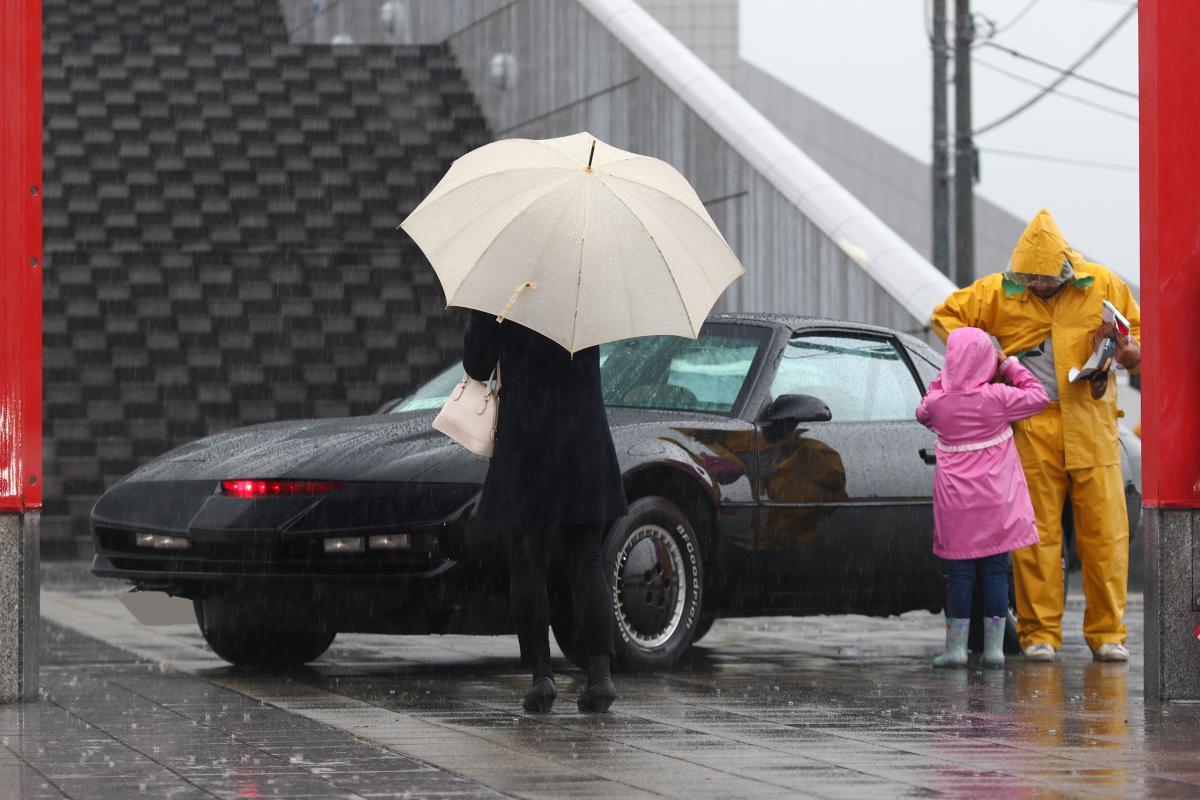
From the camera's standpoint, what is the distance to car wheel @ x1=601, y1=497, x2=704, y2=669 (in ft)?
27.5

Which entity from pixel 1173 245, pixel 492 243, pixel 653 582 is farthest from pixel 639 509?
pixel 1173 245

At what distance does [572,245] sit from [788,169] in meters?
9.52

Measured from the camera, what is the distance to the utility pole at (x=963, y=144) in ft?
88.3

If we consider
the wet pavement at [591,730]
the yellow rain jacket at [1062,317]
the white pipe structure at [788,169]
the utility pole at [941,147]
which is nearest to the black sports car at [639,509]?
the wet pavement at [591,730]

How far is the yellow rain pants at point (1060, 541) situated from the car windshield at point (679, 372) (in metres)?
1.34

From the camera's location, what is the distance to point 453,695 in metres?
7.95

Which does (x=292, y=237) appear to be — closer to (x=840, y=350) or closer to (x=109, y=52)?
(x=109, y=52)

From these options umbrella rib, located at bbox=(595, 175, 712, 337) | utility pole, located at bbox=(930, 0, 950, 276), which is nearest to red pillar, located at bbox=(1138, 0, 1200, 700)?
umbrella rib, located at bbox=(595, 175, 712, 337)

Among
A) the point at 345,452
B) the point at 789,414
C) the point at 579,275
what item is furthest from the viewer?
the point at 789,414

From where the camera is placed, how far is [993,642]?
9406 mm

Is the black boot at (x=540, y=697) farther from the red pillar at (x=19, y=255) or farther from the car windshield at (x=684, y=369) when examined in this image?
the car windshield at (x=684, y=369)

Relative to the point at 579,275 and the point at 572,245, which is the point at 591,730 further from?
the point at 572,245

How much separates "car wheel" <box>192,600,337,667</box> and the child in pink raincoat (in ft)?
8.41

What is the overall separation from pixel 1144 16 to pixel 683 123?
34.6 feet
